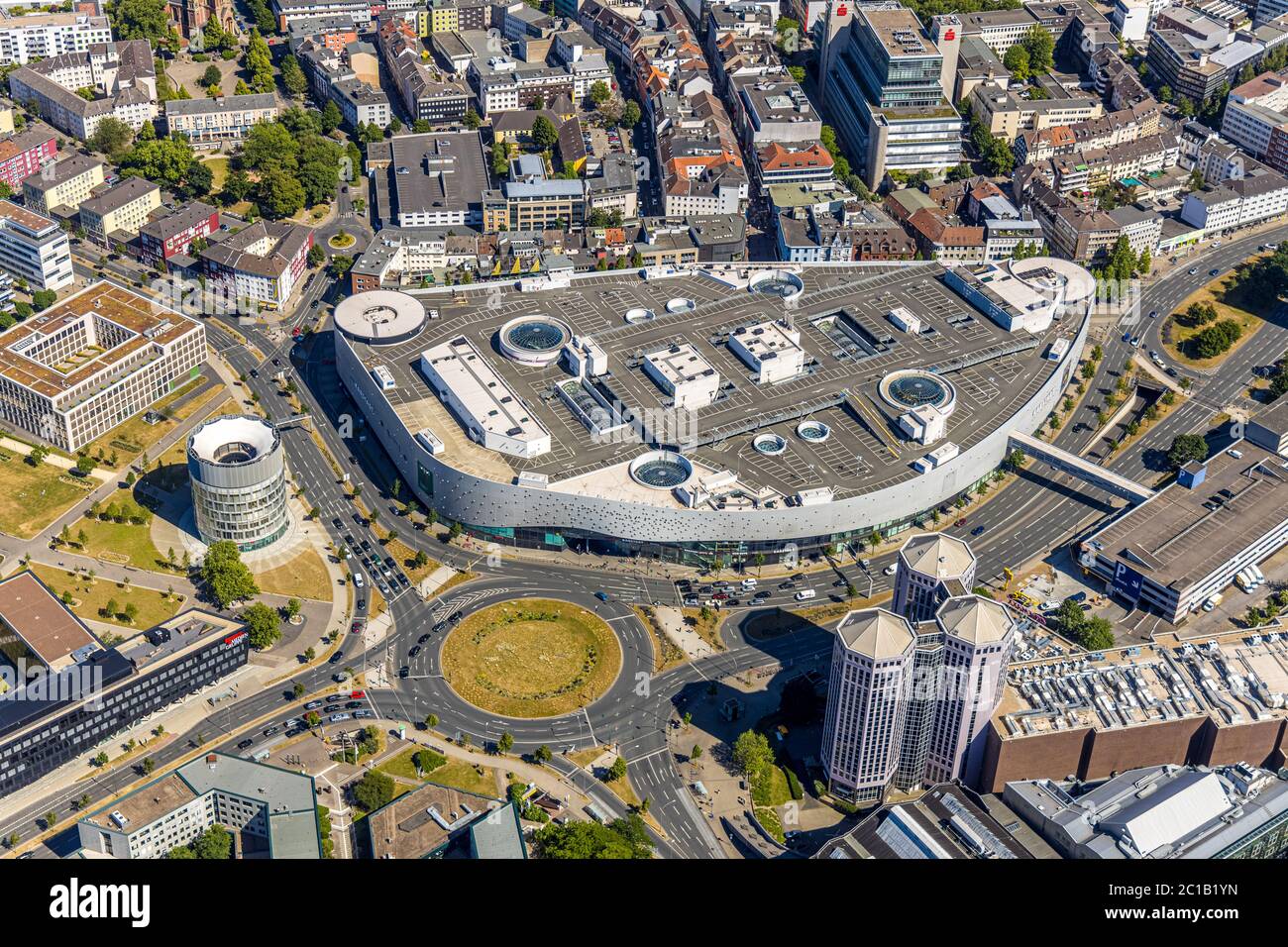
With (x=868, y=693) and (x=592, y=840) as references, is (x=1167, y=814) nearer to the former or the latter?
(x=868, y=693)

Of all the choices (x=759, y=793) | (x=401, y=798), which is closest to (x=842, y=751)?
(x=759, y=793)

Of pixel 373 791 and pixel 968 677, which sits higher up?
pixel 968 677

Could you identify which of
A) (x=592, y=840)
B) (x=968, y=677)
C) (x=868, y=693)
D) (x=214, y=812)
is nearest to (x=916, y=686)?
(x=968, y=677)

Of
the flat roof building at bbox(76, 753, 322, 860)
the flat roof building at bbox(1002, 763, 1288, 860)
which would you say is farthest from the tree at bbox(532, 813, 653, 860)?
the flat roof building at bbox(1002, 763, 1288, 860)
